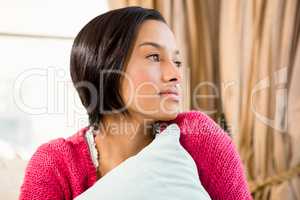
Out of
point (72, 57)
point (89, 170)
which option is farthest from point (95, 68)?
point (89, 170)

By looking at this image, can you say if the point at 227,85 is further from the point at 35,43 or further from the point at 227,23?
the point at 35,43

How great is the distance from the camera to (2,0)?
1.35m

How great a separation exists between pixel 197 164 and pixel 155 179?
176 millimetres

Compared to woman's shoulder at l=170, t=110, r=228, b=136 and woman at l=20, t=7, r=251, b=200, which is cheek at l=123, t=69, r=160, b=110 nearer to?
woman at l=20, t=7, r=251, b=200

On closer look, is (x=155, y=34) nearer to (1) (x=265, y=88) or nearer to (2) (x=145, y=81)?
(2) (x=145, y=81)

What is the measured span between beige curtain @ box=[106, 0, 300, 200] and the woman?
42cm

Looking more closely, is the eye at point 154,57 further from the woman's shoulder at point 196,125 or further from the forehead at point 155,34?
the woman's shoulder at point 196,125

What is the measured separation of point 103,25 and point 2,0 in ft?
2.09

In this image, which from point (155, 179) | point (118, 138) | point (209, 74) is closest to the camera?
point (155, 179)

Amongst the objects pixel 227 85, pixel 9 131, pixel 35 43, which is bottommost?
pixel 9 131

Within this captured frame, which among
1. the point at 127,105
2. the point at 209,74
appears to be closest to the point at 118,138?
the point at 127,105

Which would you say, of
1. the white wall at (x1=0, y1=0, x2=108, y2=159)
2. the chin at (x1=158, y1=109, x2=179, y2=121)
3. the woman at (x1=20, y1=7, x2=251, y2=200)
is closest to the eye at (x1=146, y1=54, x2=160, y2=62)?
the woman at (x1=20, y1=7, x2=251, y2=200)

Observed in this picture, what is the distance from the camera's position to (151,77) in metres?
0.87

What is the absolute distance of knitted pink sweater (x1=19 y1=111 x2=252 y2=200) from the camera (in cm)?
89
